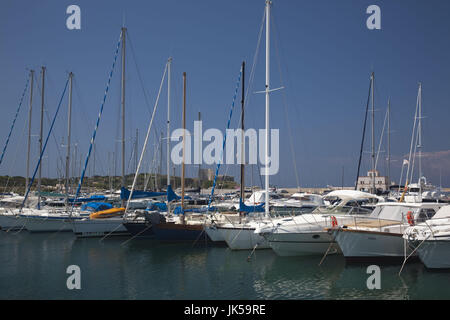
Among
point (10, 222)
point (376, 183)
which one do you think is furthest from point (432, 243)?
point (376, 183)

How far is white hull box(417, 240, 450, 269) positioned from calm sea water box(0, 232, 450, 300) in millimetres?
382

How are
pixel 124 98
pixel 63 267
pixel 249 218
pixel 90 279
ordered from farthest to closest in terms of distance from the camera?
1. pixel 124 98
2. pixel 249 218
3. pixel 63 267
4. pixel 90 279

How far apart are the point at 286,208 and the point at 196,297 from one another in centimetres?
2857

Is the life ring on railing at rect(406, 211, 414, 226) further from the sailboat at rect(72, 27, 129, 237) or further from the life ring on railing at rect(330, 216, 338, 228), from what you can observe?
the sailboat at rect(72, 27, 129, 237)

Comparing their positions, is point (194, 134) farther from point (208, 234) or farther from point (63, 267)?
point (63, 267)

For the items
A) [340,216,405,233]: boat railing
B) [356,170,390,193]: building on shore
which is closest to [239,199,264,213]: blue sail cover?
[340,216,405,233]: boat railing

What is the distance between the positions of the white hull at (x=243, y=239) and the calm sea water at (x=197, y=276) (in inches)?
18.6

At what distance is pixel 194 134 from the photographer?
32.1m

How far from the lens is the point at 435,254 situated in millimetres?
16422

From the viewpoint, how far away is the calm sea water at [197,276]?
14.4 metres

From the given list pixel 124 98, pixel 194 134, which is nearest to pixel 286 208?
pixel 194 134

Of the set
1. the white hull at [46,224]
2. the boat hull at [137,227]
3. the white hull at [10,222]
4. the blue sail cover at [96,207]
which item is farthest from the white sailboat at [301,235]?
the white hull at [10,222]

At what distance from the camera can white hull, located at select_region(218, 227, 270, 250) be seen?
73.1 feet

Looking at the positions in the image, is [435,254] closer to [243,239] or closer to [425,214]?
[425,214]
